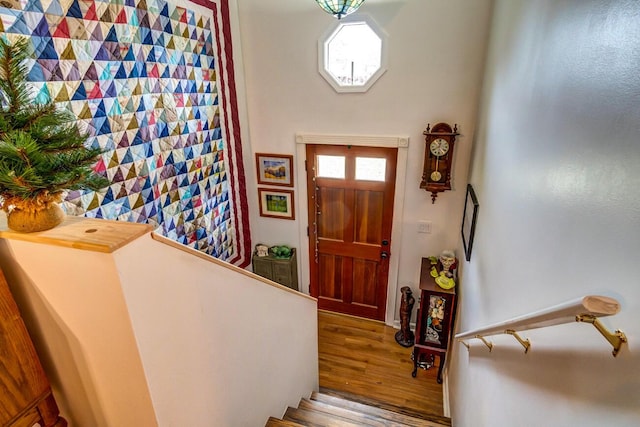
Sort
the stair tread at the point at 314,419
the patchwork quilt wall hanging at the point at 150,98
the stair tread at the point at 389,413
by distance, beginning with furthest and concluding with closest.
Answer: the stair tread at the point at 389,413
the stair tread at the point at 314,419
the patchwork quilt wall hanging at the point at 150,98

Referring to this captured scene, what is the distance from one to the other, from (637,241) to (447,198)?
2.88 metres

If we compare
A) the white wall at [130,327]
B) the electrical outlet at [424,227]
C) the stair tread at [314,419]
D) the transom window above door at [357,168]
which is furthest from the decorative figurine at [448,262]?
the white wall at [130,327]

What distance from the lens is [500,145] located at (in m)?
2.10

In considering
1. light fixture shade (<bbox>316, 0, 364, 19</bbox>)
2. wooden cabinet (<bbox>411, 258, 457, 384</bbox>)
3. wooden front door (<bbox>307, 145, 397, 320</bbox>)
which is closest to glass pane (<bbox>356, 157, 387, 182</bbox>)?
wooden front door (<bbox>307, 145, 397, 320</bbox>)

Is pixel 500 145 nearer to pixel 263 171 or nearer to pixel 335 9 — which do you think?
pixel 335 9

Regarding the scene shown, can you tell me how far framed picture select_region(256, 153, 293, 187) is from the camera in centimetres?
387

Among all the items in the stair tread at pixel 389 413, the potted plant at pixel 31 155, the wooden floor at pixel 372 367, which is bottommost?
the wooden floor at pixel 372 367

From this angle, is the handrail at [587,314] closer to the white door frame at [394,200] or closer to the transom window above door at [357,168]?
the white door frame at [394,200]

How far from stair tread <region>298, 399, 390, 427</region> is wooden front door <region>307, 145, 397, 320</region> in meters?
1.59

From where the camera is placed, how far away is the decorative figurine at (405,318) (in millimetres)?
3770

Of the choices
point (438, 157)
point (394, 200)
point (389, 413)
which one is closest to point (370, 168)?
point (394, 200)

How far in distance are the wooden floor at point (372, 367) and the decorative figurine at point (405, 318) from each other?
79 mm

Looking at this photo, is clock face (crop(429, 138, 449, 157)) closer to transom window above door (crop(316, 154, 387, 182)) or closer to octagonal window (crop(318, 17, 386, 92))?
transom window above door (crop(316, 154, 387, 182))

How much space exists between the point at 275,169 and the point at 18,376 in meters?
3.12
